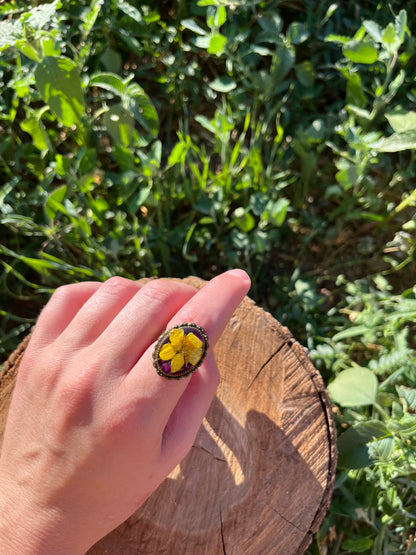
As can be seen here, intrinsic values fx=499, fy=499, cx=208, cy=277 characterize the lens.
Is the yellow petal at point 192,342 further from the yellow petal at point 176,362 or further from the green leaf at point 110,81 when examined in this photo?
the green leaf at point 110,81

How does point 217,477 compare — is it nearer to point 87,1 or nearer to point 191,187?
point 191,187

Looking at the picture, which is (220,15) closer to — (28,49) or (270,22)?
(270,22)

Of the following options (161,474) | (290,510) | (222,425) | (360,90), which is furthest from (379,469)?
(360,90)

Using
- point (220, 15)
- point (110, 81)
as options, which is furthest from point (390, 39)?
point (110, 81)

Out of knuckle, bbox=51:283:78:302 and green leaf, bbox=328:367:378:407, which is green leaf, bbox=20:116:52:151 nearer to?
knuckle, bbox=51:283:78:302

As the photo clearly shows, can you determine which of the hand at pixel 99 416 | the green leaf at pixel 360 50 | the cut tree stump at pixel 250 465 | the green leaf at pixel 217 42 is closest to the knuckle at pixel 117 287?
the hand at pixel 99 416

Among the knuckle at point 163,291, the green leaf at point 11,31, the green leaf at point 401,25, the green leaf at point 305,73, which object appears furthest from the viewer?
the green leaf at point 305,73

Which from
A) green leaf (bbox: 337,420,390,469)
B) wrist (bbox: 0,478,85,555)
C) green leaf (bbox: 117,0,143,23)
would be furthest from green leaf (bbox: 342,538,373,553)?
green leaf (bbox: 117,0,143,23)
